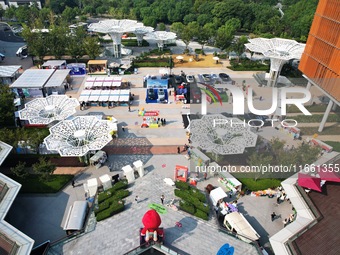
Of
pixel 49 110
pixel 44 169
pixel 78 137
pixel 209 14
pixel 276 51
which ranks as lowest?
pixel 44 169

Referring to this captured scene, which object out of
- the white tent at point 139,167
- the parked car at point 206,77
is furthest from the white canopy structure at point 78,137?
the parked car at point 206,77

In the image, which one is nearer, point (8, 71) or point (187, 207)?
point (187, 207)

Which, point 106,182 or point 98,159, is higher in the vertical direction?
point 106,182

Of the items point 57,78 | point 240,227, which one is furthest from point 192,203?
point 57,78

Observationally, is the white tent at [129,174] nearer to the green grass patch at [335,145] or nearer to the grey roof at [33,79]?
the green grass patch at [335,145]

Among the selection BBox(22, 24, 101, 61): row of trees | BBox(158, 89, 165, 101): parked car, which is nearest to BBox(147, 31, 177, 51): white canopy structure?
BBox(22, 24, 101, 61): row of trees

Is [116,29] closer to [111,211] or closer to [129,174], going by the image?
[129,174]

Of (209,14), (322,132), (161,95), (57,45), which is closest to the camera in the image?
(322,132)

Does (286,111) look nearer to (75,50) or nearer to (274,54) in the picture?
(274,54)
